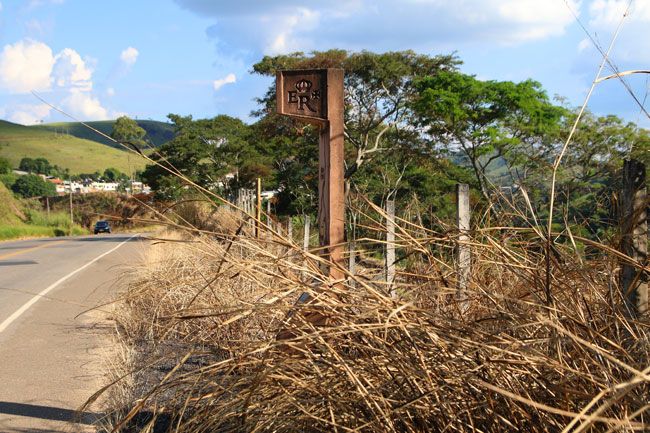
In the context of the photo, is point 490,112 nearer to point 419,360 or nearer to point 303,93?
point 303,93

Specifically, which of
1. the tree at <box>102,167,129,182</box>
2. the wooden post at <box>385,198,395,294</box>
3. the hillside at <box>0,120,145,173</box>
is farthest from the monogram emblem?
the hillside at <box>0,120,145,173</box>

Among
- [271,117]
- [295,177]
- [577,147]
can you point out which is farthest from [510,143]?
[271,117]

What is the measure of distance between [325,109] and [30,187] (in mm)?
108990

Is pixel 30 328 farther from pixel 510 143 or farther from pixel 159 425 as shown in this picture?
pixel 510 143

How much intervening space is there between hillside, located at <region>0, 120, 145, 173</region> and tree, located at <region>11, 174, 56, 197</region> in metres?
38.1

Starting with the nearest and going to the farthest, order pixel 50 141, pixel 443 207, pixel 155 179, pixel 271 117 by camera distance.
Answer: pixel 443 207, pixel 271 117, pixel 155 179, pixel 50 141

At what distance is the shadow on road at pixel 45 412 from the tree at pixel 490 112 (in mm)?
27096

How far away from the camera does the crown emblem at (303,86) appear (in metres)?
6.05

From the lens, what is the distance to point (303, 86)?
6.05 meters

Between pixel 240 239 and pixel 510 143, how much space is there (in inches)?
1175

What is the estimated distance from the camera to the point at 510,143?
1241 inches

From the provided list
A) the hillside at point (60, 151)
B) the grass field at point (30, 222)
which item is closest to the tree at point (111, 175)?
the hillside at point (60, 151)

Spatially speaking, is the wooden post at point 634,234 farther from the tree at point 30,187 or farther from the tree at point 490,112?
the tree at point 30,187

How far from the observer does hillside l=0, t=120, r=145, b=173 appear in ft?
500
